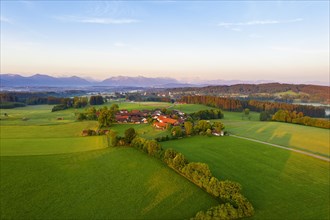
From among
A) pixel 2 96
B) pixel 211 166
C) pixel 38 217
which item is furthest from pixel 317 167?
pixel 2 96

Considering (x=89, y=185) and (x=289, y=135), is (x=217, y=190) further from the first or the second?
(x=289, y=135)

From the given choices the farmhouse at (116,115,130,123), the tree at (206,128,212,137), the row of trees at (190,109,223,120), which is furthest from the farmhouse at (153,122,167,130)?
the row of trees at (190,109,223,120)

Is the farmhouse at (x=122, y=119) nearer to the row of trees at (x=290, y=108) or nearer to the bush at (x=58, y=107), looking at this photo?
the bush at (x=58, y=107)

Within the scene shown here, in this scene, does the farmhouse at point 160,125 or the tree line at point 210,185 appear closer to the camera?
the tree line at point 210,185

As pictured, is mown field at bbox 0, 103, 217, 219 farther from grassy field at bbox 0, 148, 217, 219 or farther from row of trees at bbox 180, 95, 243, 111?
row of trees at bbox 180, 95, 243, 111

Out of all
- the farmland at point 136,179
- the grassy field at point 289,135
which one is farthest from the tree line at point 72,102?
the grassy field at point 289,135

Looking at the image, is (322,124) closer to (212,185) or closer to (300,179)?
(300,179)
